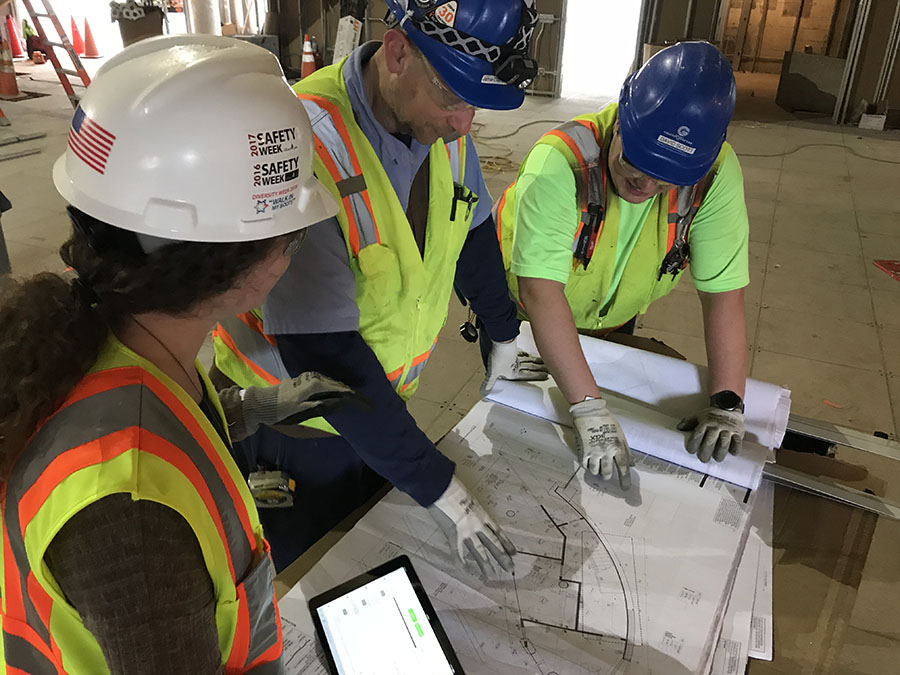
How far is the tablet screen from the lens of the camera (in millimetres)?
1115

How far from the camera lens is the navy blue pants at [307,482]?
160 centimetres

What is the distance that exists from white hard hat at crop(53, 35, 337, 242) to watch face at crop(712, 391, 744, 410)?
1.31 m

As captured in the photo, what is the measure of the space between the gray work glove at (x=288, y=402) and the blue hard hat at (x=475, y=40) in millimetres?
590

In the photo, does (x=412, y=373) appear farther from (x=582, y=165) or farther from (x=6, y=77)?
(x=6, y=77)

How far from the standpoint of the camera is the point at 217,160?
2.69 feet

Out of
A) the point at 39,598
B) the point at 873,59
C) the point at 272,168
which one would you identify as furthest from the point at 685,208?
the point at 873,59

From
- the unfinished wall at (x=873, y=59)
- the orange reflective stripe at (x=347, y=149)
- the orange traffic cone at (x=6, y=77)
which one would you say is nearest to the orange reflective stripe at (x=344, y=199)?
the orange reflective stripe at (x=347, y=149)

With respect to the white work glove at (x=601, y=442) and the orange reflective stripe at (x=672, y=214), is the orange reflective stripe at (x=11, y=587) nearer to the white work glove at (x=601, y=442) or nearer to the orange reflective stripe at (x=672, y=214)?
the white work glove at (x=601, y=442)

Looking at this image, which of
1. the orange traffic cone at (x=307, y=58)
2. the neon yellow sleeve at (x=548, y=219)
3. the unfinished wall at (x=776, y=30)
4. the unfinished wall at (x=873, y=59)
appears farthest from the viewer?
the unfinished wall at (x=776, y=30)

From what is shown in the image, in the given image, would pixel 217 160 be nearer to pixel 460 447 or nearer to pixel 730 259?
pixel 460 447

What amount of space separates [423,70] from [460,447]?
34.3 inches

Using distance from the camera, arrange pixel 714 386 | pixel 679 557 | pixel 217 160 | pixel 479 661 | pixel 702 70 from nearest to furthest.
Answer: pixel 217 160 < pixel 479 661 < pixel 679 557 < pixel 702 70 < pixel 714 386

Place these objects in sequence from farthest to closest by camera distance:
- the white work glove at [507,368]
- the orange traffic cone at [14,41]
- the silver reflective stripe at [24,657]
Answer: the orange traffic cone at [14,41] → the white work glove at [507,368] → the silver reflective stripe at [24,657]

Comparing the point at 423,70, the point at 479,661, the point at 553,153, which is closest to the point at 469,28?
the point at 423,70
